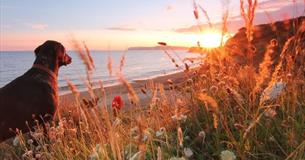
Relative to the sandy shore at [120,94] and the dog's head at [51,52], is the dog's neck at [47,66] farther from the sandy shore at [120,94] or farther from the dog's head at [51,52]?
the sandy shore at [120,94]

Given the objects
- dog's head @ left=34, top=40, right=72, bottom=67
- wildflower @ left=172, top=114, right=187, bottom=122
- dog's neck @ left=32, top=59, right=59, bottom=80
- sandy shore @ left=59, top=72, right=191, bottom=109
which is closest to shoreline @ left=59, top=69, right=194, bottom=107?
sandy shore @ left=59, top=72, right=191, bottom=109

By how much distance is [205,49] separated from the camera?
557cm

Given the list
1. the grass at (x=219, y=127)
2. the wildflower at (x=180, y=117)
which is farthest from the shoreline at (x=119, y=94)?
the wildflower at (x=180, y=117)

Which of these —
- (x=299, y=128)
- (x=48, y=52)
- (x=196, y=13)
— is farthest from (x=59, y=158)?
(x=48, y=52)

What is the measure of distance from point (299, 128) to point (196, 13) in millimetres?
1439

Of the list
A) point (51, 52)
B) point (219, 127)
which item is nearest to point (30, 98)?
point (51, 52)

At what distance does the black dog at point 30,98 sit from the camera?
7.04m

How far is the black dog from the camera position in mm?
7043

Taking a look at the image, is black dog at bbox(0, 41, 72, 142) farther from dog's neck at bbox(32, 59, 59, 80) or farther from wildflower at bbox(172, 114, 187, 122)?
wildflower at bbox(172, 114, 187, 122)

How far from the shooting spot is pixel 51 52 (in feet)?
28.2

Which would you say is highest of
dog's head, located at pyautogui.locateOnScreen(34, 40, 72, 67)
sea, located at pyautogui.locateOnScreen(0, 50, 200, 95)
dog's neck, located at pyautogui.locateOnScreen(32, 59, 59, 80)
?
dog's head, located at pyautogui.locateOnScreen(34, 40, 72, 67)

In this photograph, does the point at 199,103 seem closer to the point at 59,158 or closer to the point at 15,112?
the point at 59,158

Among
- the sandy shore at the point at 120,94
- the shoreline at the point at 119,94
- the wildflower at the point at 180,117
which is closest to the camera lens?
the wildflower at the point at 180,117

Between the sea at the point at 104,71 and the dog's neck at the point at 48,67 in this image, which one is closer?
the sea at the point at 104,71
